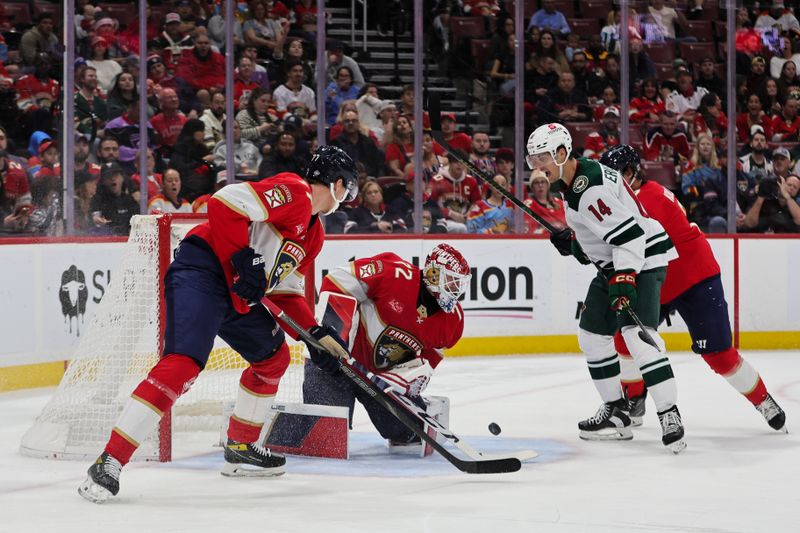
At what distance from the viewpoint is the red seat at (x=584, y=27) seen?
8352 millimetres

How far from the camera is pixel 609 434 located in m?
4.50

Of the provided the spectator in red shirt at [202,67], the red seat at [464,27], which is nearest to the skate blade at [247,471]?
the spectator in red shirt at [202,67]

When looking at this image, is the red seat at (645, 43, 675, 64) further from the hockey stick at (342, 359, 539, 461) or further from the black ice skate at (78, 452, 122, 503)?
the black ice skate at (78, 452, 122, 503)

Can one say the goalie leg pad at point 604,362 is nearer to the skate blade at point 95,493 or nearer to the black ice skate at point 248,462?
the black ice skate at point 248,462

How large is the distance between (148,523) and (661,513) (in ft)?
4.31

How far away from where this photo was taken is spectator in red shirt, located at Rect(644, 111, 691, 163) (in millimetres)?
8352

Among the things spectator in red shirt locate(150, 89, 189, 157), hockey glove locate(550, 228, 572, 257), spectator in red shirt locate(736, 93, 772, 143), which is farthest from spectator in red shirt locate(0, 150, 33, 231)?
spectator in red shirt locate(736, 93, 772, 143)

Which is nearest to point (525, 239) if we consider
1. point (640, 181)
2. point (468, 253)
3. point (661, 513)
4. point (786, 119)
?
point (468, 253)

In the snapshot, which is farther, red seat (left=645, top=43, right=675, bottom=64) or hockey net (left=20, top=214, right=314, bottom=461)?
red seat (left=645, top=43, right=675, bottom=64)

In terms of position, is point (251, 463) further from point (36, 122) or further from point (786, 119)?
point (786, 119)

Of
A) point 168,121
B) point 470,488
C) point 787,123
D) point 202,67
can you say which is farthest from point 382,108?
point 470,488

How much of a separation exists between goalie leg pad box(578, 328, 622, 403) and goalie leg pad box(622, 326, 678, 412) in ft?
0.80

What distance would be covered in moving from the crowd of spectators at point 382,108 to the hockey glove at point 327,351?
288 centimetres

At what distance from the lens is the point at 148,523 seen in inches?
119
